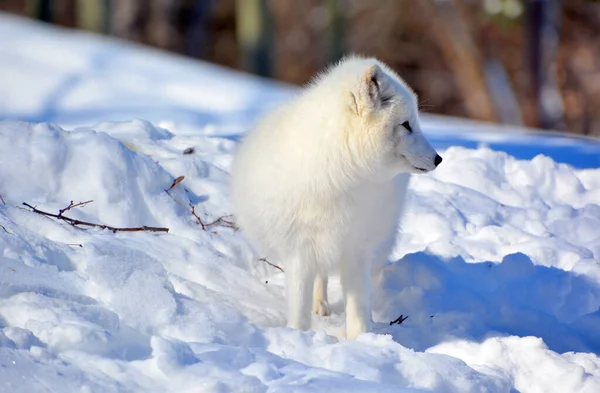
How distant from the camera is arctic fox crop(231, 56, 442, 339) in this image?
3.56 m

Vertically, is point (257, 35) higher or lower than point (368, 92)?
lower

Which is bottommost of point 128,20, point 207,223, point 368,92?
point 128,20

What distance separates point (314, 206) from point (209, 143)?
7.49ft

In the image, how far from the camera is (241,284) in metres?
4.11

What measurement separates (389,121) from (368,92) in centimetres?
17

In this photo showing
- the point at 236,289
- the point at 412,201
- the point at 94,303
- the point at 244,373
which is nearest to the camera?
the point at 244,373

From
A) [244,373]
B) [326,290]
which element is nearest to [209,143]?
[326,290]

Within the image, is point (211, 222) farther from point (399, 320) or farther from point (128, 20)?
point (128, 20)

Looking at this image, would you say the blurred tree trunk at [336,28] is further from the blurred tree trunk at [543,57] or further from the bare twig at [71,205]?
the bare twig at [71,205]

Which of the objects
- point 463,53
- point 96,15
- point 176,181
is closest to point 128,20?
point 96,15

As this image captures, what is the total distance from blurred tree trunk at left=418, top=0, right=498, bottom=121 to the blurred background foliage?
0.03 metres

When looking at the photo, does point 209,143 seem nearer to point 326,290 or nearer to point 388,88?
point 326,290

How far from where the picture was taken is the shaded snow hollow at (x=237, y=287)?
3.06 meters

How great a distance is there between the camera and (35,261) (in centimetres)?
353
